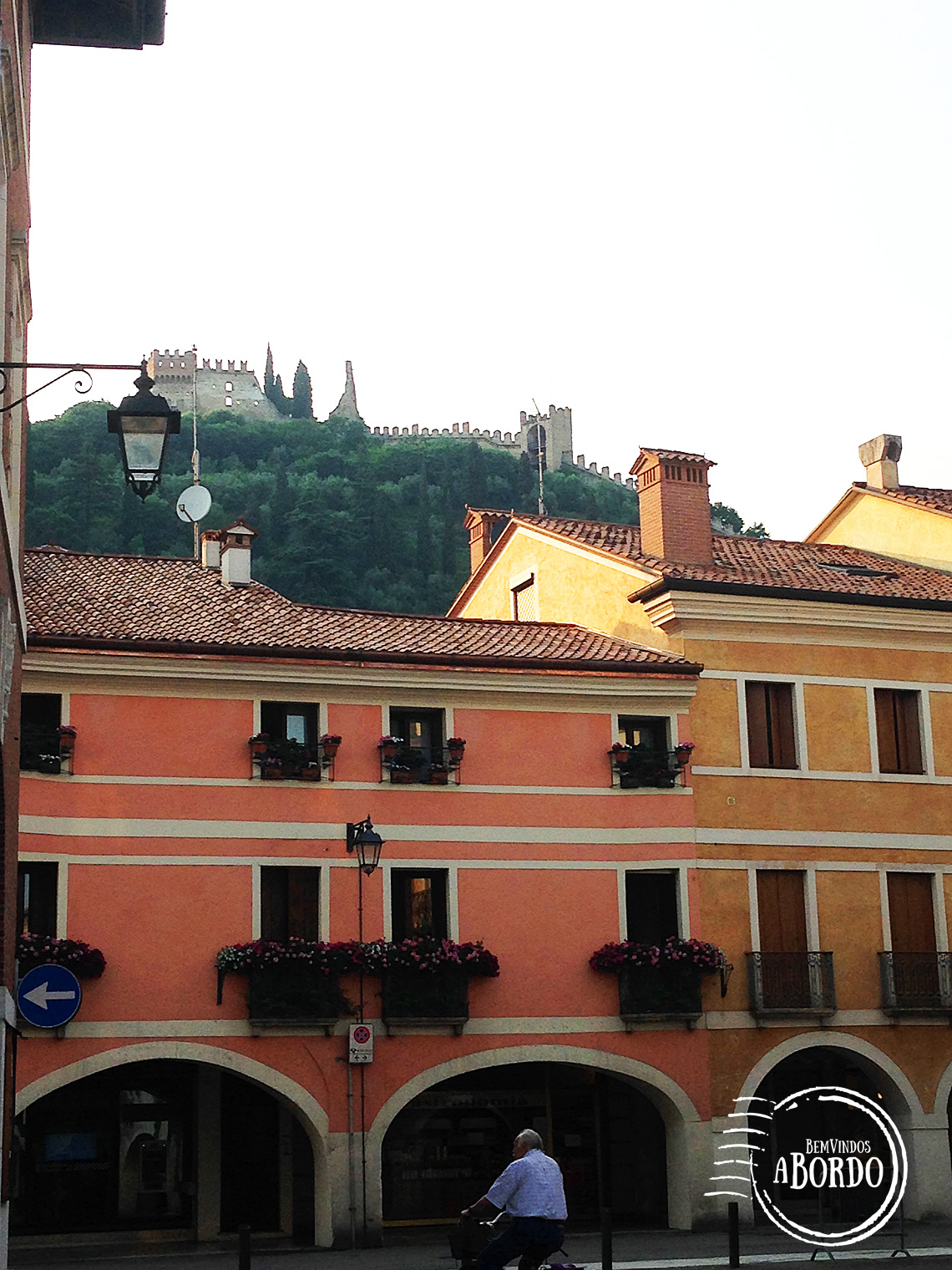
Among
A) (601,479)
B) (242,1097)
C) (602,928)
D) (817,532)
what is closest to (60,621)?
(242,1097)

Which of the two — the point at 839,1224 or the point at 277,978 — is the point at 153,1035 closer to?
the point at 277,978

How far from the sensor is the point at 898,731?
2778 cm

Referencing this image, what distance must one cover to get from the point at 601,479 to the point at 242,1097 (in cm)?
10005

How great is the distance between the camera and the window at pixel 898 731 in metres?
27.6

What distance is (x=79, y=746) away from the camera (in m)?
23.3

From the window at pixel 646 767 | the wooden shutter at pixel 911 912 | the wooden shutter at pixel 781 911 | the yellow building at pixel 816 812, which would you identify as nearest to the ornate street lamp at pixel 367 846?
the window at pixel 646 767

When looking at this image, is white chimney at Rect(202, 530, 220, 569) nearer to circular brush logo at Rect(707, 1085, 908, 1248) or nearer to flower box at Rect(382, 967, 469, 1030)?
flower box at Rect(382, 967, 469, 1030)

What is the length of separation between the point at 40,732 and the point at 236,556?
19.4 ft

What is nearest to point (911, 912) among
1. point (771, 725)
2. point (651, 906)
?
point (771, 725)

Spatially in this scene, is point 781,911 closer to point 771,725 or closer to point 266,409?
point 771,725

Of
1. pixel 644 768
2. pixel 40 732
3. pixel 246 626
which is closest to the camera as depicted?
pixel 40 732

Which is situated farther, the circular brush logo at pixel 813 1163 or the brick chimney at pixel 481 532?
the brick chimney at pixel 481 532

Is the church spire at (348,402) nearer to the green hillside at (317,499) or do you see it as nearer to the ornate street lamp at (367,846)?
the green hillside at (317,499)

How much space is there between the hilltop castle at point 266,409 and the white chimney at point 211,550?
299 feet
